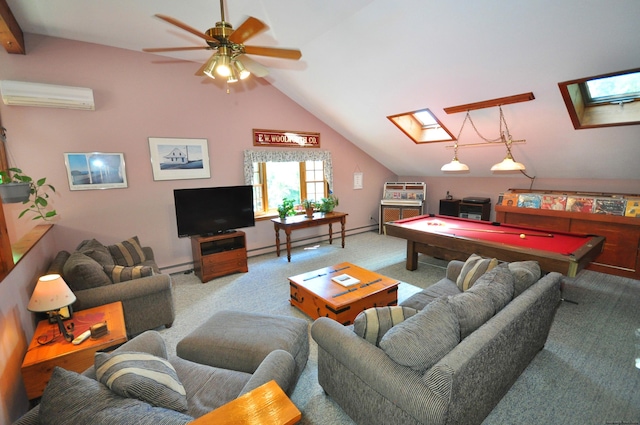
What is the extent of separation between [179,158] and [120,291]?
7.07 ft

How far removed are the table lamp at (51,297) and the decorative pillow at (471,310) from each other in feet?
8.30

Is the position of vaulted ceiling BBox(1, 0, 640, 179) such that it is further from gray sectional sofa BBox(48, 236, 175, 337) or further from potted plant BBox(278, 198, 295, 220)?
gray sectional sofa BBox(48, 236, 175, 337)

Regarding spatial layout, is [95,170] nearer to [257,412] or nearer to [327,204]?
[327,204]

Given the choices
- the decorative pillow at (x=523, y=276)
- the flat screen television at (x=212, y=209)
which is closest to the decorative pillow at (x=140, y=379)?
the decorative pillow at (x=523, y=276)

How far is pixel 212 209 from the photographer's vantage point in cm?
418

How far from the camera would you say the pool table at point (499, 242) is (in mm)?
2689

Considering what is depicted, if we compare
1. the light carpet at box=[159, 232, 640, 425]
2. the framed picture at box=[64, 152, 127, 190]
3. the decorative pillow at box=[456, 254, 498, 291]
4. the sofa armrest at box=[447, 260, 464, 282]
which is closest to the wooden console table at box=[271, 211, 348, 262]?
the light carpet at box=[159, 232, 640, 425]

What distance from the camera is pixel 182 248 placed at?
441 centimetres

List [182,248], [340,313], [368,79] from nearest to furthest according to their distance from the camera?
[340,313] < [368,79] < [182,248]

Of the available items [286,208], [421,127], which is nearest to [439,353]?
[286,208]

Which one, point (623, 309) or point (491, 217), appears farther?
point (491, 217)

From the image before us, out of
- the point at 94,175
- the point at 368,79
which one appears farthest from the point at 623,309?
the point at 94,175

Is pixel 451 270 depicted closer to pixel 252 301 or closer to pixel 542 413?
pixel 542 413

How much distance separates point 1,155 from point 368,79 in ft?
14.1
